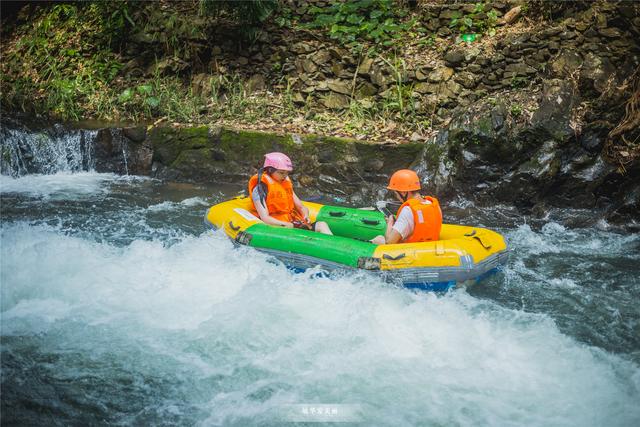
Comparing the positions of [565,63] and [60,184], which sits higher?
[565,63]

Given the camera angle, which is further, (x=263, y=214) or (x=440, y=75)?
(x=440, y=75)

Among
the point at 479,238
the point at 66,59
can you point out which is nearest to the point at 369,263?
the point at 479,238

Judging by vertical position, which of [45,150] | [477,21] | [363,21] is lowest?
[45,150]

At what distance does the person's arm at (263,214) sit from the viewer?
564cm

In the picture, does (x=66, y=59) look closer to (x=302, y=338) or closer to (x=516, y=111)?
(x=516, y=111)

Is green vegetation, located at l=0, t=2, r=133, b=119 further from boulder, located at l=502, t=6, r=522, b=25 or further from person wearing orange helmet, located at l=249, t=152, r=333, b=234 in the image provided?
boulder, located at l=502, t=6, r=522, b=25

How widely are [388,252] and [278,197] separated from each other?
4.95 ft

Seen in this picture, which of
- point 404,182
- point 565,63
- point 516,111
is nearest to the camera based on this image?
point 404,182

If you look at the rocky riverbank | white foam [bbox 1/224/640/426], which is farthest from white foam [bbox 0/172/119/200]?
white foam [bbox 1/224/640/426]

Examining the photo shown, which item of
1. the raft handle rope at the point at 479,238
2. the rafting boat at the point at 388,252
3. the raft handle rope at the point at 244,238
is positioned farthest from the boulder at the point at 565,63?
the raft handle rope at the point at 244,238

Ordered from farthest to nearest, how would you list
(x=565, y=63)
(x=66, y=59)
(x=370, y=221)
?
1. (x=66, y=59)
2. (x=565, y=63)
3. (x=370, y=221)

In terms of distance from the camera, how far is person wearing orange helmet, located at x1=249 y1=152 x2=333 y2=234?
18.3 feet

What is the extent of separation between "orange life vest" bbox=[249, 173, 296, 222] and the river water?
0.63m

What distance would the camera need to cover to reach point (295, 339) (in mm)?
4332
